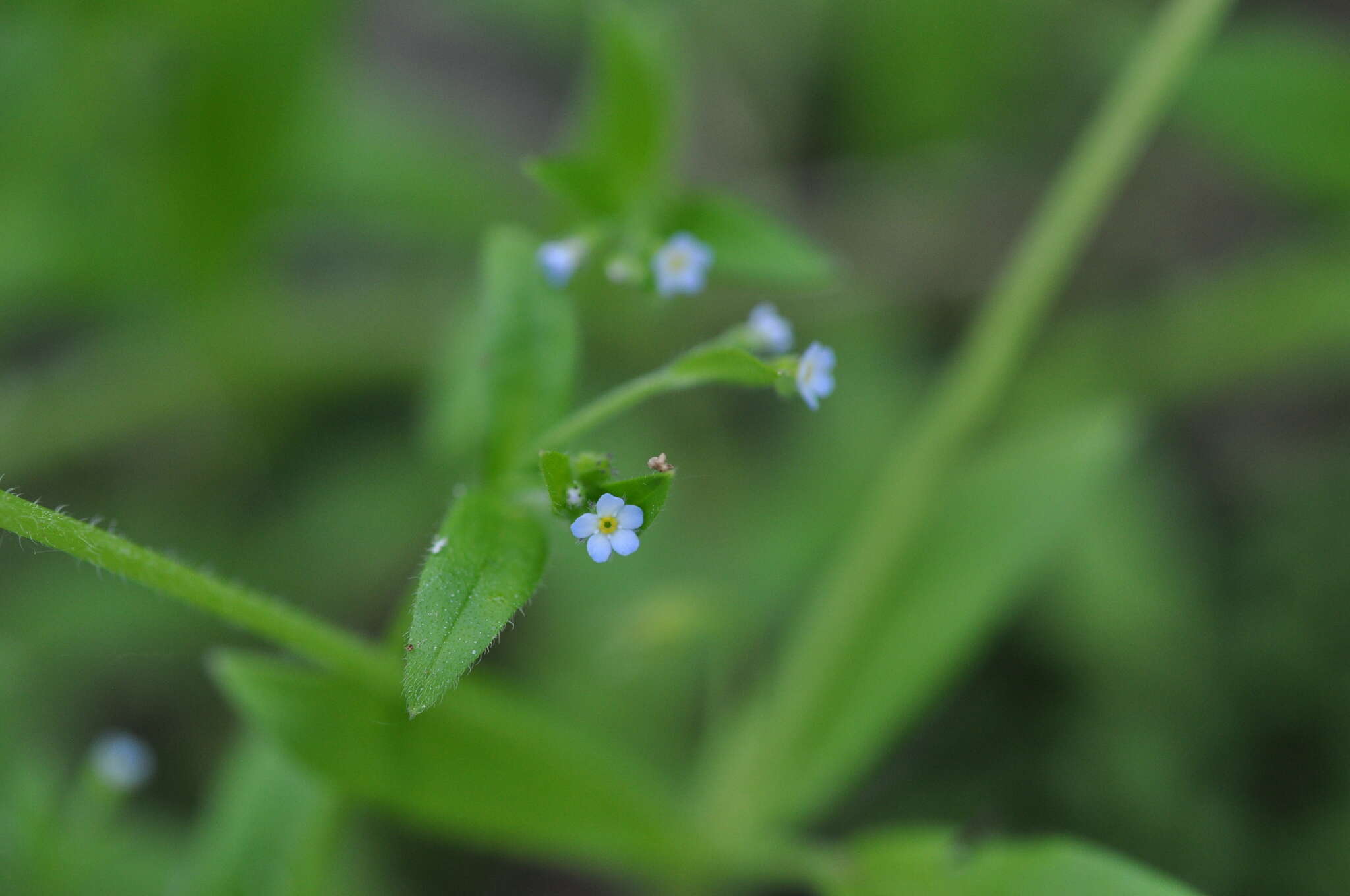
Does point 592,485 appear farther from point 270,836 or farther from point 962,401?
point 962,401

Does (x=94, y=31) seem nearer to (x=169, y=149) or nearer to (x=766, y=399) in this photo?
(x=169, y=149)

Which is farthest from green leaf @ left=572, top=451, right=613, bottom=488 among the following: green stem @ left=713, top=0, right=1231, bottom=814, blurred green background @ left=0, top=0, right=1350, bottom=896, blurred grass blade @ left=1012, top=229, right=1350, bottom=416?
blurred grass blade @ left=1012, top=229, right=1350, bottom=416

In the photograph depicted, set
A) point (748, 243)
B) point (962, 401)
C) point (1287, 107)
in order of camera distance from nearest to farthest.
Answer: point (748, 243) → point (962, 401) → point (1287, 107)

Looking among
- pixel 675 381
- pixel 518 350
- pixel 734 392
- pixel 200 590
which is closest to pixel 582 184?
pixel 518 350

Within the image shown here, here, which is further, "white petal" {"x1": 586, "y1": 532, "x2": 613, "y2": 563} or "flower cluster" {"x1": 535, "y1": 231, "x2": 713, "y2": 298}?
"flower cluster" {"x1": 535, "y1": 231, "x2": 713, "y2": 298}

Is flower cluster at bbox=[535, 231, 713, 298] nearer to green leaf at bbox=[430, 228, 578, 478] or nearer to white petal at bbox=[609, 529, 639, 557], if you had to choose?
green leaf at bbox=[430, 228, 578, 478]

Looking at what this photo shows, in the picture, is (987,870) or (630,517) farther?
(987,870)
